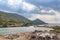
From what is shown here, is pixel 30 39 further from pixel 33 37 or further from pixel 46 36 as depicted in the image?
pixel 46 36

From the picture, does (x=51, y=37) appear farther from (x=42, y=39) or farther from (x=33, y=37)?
(x=33, y=37)

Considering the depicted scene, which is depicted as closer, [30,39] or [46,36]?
[46,36]

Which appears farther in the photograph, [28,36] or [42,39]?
[28,36]

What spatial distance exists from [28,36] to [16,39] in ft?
9.17

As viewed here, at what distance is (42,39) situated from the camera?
123 feet

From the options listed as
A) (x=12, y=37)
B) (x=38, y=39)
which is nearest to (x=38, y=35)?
(x=38, y=39)

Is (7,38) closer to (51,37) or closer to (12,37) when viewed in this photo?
(12,37)

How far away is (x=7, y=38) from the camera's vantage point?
138ft

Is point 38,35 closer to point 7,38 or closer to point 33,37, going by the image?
point 33,37

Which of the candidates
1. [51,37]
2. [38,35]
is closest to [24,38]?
[38,35]

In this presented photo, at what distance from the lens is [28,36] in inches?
1619

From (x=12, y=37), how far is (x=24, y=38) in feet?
10.2

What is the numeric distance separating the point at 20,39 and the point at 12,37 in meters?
2.56

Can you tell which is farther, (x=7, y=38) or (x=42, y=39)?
(x=7, y=38)
